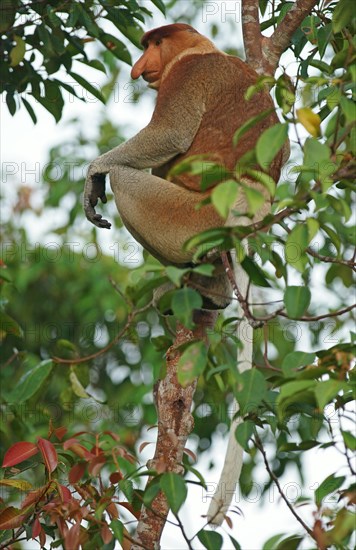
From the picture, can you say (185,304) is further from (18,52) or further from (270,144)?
(18,52)

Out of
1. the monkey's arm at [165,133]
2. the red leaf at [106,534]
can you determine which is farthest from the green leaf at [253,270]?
the monkey's arm at [165,133]

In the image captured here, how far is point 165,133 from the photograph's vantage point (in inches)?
108

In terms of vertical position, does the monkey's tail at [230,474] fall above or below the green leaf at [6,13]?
below

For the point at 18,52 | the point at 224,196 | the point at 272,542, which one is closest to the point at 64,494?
the point at 272,542

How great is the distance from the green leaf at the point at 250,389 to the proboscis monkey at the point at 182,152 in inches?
41.2

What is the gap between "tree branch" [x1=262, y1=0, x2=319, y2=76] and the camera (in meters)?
2.61

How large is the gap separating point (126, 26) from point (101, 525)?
1851 mm

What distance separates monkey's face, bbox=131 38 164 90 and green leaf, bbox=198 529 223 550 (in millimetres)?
1775

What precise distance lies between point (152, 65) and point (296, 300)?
1712 mm

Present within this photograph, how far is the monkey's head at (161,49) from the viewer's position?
9.94 feet

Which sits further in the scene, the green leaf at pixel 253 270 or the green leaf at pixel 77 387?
the green leaf at pixel 77 387

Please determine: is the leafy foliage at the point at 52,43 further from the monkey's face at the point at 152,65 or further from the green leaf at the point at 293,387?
the green leaf at the point at 293,387

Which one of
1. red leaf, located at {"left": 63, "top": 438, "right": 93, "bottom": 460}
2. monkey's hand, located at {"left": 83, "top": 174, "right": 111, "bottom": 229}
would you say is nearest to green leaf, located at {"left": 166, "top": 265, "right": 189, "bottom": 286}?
red leaf, located at {"left": 63, "top": 438, "right": 93, "bottom": 460}

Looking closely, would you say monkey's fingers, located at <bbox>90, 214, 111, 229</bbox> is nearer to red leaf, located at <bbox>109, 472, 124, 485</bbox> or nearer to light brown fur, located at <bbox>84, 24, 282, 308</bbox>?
light brown fur, located at <bbox>84, 24, 282, 308</bbox>
